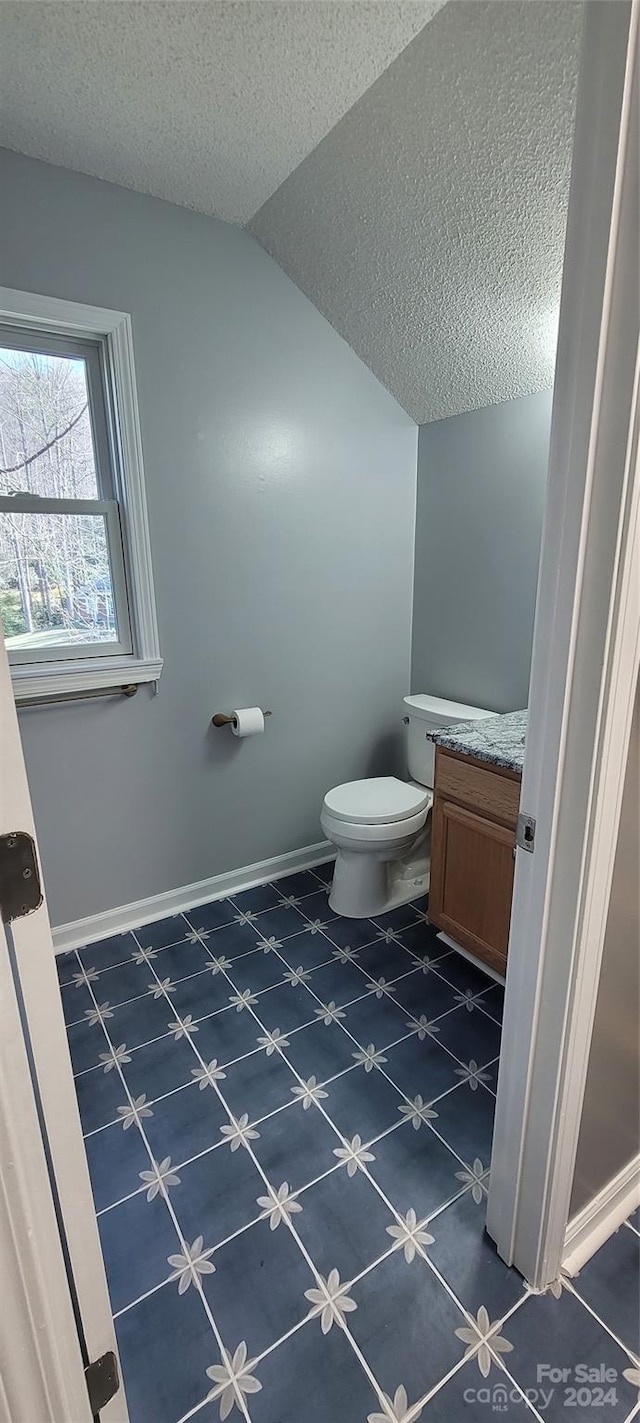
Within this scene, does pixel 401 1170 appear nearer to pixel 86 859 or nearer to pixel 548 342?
pixel 86 859

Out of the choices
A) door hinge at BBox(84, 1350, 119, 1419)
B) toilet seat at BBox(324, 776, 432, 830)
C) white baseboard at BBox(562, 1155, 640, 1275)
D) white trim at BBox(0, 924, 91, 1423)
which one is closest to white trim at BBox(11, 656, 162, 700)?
toilet seat at BBox(324, 776, 432, 830)

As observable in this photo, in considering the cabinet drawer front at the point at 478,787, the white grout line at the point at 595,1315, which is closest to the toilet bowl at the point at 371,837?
the cabinet drawer front at the point at 478,787

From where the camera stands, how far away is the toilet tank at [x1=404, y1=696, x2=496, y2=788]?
7.55ft

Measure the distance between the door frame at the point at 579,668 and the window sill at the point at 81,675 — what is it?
1397 millimetres

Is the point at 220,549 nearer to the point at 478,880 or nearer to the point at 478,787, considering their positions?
the point at 478,787

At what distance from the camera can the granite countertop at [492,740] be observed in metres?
1.63

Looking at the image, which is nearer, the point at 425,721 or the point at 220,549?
the point at 220,549

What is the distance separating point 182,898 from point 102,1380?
1553 millimetres

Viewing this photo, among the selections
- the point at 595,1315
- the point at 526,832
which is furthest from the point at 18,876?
the point at 595,1315

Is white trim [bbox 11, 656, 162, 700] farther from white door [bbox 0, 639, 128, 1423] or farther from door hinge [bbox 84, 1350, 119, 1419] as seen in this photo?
door hinge [bbox 84, 1350, 119, 1419]

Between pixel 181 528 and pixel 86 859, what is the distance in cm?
118

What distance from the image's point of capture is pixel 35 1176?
24.4 inches

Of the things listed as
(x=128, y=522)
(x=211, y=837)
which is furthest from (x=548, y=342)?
(x=211, y=837)

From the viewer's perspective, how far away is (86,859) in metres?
2.04
